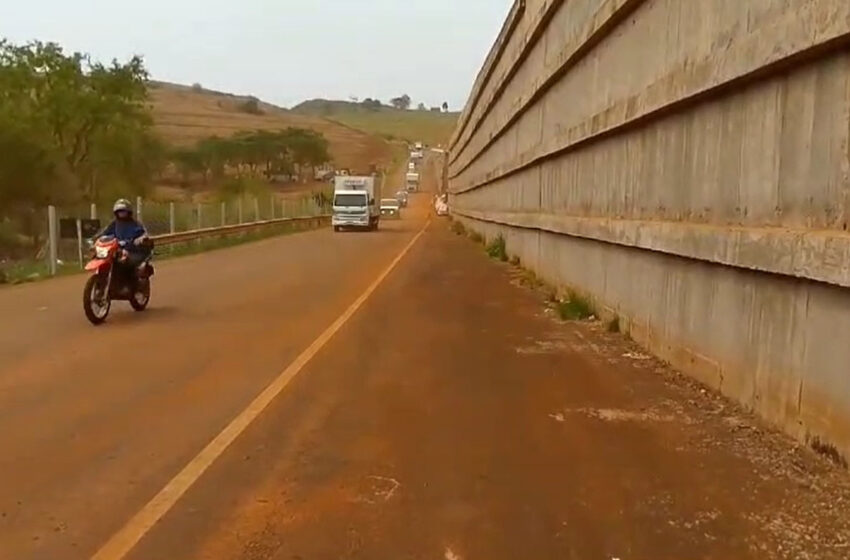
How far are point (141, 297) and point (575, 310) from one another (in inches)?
246

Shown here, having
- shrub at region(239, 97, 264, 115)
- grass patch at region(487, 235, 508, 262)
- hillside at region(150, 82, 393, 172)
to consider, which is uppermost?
shrub at region(239, 97, 264, 115)

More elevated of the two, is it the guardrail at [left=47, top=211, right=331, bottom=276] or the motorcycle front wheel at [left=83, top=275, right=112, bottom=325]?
the motorcycle front wheel at [left=83, top=275, right=112, bottom=325]

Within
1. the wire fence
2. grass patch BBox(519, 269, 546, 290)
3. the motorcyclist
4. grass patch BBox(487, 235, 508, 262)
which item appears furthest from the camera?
grass patch BBox(487, 235, 508, 262)

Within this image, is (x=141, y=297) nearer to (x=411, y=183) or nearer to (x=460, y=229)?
(x=460, y=229)

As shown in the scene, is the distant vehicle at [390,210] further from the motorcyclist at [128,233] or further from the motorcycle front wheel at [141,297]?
the motorcyclist at [128,233]

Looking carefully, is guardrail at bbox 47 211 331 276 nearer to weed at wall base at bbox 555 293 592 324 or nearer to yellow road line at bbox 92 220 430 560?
weed at wall base at bbox 555 293 592 324

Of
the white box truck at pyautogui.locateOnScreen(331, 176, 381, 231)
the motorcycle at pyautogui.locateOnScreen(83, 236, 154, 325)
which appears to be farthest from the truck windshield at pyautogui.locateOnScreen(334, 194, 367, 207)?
the motorcycle at pyautogui.locateOnScreen(83, 236, 154, 325)

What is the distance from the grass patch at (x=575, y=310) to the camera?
45.3 ft

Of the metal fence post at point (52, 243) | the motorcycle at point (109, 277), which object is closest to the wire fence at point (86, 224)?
the metal fence post at point (52, 243)

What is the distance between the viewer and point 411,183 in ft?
426

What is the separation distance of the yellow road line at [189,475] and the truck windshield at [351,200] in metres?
43.4

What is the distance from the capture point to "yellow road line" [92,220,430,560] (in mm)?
4742

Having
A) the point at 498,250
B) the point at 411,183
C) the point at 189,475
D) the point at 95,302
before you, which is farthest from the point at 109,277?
the point at 411,183

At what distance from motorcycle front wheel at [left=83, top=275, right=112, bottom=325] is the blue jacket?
0.75 m
